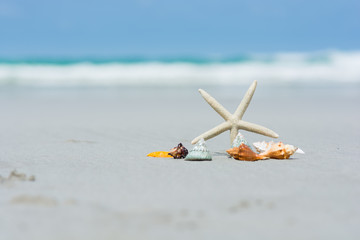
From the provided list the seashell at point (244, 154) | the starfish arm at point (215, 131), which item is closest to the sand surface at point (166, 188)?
the seashell at point (244, 154)

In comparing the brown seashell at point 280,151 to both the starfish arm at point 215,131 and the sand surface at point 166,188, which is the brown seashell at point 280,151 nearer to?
the sand surface at point 166,188

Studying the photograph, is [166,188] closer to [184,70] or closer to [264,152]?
[264,152]

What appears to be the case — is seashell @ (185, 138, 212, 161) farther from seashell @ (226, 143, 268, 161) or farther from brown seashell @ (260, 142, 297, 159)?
brown seashell @ (260, 142, 297, 159)

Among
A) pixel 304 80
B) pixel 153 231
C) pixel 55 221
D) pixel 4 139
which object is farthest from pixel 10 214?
pixel 304 80

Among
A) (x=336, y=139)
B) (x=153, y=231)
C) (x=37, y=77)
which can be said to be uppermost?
(x=153, y=231)

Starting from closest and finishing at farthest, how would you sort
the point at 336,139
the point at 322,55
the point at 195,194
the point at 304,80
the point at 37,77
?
the point at 195,194 → the point at 336,139 → the point at 304,80 → the point at 37,77 → the point at 322,55

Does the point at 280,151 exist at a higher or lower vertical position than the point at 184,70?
higher

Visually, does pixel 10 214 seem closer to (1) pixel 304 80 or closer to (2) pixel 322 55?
(1) pixel 304 80

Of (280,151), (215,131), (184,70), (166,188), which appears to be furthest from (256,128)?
(184,70)

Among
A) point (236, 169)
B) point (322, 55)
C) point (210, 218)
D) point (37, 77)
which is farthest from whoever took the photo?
point (322, 55)
